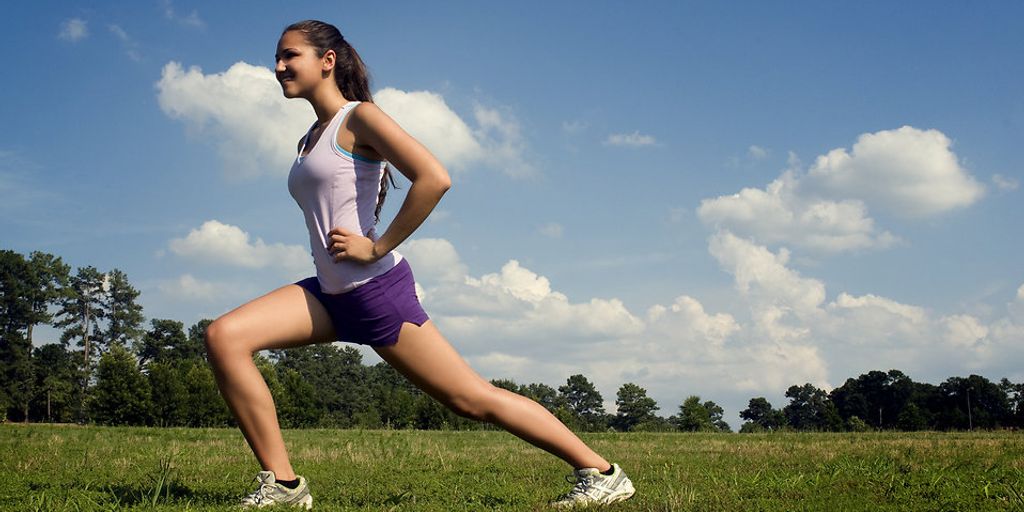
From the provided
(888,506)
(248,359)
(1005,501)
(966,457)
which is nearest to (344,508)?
(248,359)

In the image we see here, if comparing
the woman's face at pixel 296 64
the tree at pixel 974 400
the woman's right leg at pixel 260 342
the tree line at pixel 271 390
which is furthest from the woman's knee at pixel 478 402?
the tree at pixel 974 400

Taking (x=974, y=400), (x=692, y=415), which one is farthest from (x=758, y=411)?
(x=692, y=415)

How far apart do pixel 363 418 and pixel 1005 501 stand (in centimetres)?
7413

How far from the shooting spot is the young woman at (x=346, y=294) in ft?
14.3

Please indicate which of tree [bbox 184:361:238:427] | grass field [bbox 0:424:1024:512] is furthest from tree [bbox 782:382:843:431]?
grass field [bbox 0:424:1024:512]

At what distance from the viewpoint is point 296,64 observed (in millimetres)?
4609

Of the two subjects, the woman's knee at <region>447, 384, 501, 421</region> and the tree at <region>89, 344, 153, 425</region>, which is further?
the tree at <region>89, 344, 153, 425</region>

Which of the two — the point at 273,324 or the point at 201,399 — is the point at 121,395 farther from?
the point at 273,324

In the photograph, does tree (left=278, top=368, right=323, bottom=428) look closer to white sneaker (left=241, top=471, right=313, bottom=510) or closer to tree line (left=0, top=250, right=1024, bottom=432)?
tree line (left=0, top=250, right=1024, bottom=432)

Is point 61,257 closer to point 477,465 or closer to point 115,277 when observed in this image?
point 115,277

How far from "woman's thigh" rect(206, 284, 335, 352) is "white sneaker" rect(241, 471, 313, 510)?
74 cm

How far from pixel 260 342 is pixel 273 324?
0.12 meters

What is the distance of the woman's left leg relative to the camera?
14.7ft

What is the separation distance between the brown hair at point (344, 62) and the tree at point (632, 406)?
267 ft
